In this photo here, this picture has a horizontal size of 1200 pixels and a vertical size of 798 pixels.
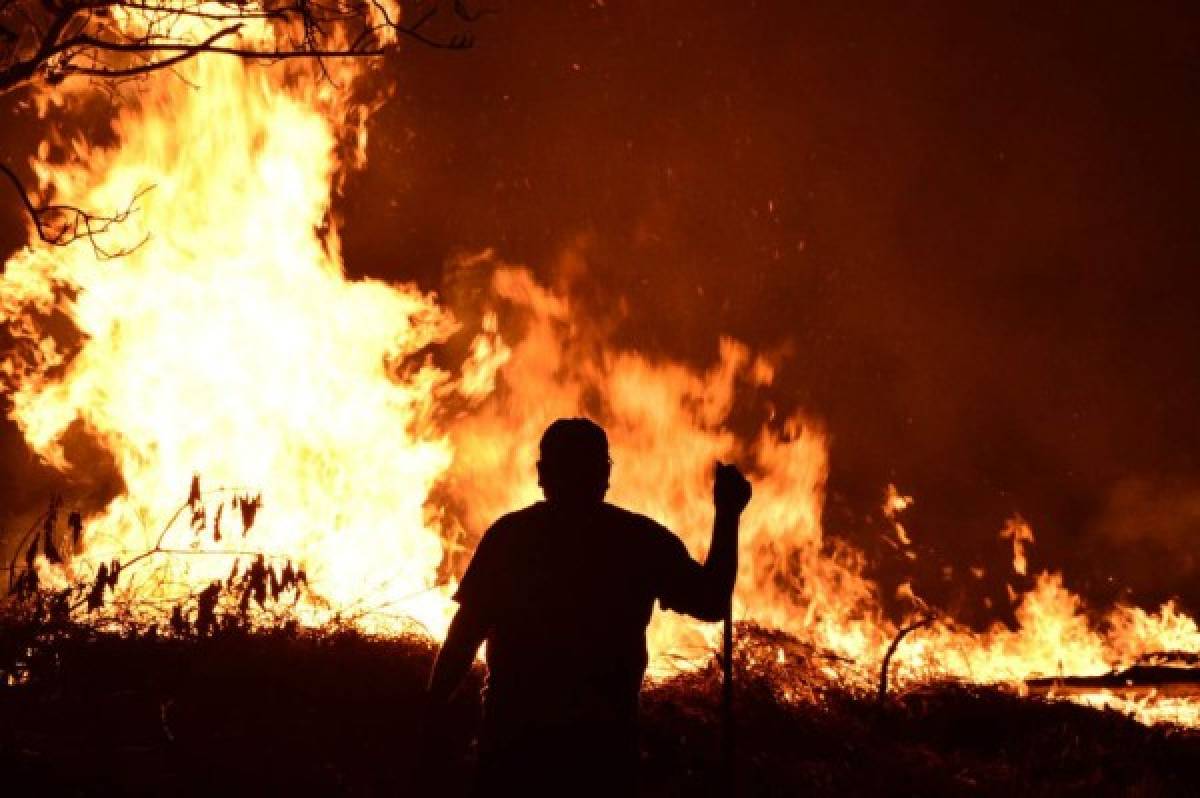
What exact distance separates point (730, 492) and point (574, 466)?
68 cm

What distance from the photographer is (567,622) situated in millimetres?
2723

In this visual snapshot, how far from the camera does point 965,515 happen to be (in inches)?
592

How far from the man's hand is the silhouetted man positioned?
1.07 feet

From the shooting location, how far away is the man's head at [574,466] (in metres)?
2.92

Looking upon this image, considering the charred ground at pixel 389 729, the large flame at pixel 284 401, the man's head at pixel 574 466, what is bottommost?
the charred ground at pixel 389 729

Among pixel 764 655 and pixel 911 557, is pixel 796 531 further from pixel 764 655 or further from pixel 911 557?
pixel 911 557

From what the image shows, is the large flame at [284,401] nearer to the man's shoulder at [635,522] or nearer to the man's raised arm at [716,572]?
the man's raised arm at [716,572]

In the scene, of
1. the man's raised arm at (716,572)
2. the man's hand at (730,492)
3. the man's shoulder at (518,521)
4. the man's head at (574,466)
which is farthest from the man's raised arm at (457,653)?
the man's hand at (730,492)

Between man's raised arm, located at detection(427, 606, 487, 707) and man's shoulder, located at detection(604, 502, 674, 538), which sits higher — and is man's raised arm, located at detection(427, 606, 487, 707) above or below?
below

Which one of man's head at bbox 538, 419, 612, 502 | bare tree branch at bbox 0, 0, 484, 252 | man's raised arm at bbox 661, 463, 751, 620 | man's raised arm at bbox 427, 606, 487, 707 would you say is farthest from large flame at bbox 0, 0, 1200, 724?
man's head at bbox 538, 419, 612, 502

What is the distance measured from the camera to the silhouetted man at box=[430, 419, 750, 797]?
2.68 m

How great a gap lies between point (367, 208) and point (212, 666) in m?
6.98

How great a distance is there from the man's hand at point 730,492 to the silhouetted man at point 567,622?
327mm

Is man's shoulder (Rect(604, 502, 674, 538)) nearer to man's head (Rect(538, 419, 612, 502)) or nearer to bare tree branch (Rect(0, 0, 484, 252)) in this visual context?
man's head (Rect(538, 419, 612, 502))
